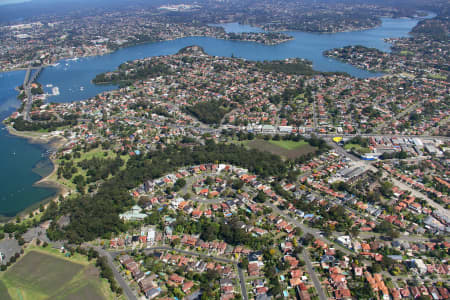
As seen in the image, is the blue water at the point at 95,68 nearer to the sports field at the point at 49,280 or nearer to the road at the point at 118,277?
the sports field at the point at 49,280

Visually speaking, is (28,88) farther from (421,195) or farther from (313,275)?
(421,195)

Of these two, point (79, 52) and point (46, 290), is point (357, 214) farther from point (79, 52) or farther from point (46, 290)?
point (79, 52)

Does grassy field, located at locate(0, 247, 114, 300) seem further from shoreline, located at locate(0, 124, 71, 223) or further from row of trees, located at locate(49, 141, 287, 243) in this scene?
shoreline, located at locate(0, 124, 71, 223)

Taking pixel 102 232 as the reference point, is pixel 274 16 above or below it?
above

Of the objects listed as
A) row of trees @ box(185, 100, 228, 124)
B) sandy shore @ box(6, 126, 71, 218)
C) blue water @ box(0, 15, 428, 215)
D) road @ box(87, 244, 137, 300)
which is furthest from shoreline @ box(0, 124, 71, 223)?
row of trees @ box(185, 100, 228, 124)

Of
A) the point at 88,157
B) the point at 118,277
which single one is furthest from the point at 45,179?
Answer: the point at 118,277

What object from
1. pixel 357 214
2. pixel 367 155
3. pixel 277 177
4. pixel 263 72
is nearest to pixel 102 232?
pixel 277 177

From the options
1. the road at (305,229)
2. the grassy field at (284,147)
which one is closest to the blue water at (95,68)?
the road at (305,229)
